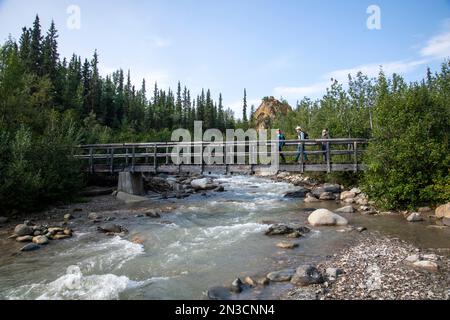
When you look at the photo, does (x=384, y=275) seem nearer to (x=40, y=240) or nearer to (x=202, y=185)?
(x=40, y=240)

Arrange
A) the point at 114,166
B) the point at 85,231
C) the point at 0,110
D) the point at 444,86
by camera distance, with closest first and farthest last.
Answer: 1. the point at 85,231
2. the point at 444,86
3. the point at 0,110
4. the point at 114,166

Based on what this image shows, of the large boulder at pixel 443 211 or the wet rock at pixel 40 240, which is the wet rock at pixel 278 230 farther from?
the wet rock at pixel 40 240

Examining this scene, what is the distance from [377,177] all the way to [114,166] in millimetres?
15837

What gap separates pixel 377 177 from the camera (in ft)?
48.1

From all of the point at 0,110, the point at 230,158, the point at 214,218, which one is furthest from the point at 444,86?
the point at 0,110

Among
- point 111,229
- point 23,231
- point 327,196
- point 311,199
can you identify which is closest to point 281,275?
point 111,229

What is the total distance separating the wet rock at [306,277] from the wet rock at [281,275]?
142mm

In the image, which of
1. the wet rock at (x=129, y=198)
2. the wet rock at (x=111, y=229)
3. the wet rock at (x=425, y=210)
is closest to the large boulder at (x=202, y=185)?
the wet rock at (x=129, y=198)

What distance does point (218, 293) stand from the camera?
21.4 ft

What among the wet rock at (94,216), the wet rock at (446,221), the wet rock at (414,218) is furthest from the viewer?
the wet rock at (94,216)

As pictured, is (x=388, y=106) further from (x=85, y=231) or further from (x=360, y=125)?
(x=85, y=231)

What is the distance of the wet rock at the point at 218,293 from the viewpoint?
20.9ft

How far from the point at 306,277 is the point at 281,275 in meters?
0.57

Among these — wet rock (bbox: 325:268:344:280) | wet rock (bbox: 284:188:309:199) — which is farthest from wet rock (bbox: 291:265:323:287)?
wet rock (bbox: 284:188:309:199)
